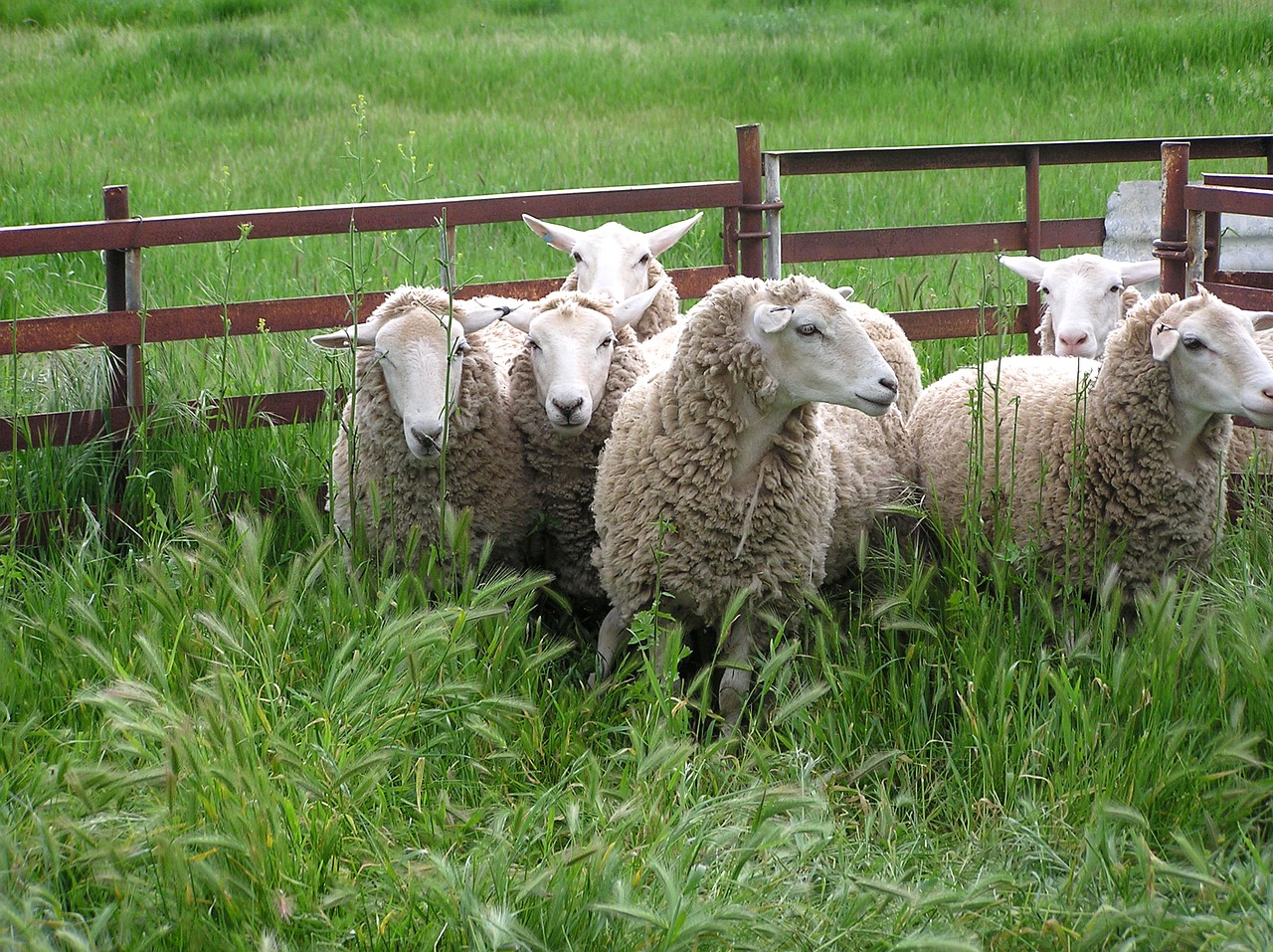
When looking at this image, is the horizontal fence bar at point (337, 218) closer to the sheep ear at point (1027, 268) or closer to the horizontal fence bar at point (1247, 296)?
the sheep ear at point (1027, 268)

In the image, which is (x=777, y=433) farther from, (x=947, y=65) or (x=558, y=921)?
(x=947, y=65)

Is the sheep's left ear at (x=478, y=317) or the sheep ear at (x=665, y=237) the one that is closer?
the sheep's left ear at (x=478, y=317)

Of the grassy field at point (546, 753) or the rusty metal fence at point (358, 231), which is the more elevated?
the rusty metal fence at point (358, 231)

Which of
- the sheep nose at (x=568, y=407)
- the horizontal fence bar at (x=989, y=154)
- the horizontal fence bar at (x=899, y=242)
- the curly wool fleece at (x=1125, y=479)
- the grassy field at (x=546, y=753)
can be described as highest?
the horizontal fence bar at (x=989, y=154)

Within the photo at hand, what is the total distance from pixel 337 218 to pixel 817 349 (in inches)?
98.2

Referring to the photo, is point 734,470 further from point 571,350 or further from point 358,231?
point 358,231

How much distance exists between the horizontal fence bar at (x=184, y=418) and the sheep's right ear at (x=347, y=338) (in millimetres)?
360

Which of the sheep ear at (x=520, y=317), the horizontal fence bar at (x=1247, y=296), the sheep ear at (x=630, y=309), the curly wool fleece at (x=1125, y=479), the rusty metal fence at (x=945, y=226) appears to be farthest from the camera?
the rusty metal fence at (x=945, y=226)

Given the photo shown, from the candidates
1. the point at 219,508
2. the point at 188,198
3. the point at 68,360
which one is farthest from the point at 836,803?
the point at 188,198

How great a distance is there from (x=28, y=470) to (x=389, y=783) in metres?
2.75

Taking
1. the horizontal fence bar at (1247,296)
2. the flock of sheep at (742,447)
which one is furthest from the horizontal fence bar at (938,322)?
the flock of sheep at (742,447)

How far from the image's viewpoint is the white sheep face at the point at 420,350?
4098mm

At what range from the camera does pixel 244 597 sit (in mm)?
3135

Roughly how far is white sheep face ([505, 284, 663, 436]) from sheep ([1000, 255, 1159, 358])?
2.14 metres
